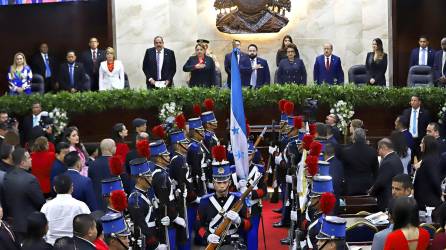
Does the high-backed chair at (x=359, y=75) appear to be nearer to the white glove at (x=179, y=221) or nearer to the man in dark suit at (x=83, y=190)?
the white glove at (x=179, y=221)

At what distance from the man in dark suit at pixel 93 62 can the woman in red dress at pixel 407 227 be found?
13.4 m

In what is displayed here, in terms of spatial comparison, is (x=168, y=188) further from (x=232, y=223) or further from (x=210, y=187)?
(x=210, y=187)

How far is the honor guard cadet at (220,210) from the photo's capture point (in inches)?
441

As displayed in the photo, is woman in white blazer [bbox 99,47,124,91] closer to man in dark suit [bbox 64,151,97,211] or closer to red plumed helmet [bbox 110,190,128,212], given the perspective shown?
man in dark suit [bbox 64,151,97,211]

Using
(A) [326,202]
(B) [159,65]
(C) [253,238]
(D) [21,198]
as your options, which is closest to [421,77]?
(B) [159,65]

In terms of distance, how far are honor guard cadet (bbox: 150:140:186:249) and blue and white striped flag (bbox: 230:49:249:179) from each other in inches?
40.5

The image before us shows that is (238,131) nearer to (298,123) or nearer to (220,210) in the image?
(298,123)

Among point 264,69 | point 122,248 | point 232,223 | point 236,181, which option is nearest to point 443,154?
point 236,181

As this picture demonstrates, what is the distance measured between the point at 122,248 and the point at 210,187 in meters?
4.89

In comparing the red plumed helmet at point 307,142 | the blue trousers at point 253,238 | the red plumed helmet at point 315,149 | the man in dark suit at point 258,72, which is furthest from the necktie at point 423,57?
the red plumed helmet at point 315,149

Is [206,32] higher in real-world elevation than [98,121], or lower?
higher

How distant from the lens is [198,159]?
47.0 ft

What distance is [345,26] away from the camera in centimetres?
2438

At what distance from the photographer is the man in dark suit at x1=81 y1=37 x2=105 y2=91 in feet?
70.6
